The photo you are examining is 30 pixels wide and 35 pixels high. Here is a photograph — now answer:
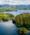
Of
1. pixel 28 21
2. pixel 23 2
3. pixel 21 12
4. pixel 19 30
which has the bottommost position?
pixel 19 30

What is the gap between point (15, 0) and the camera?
1.14 m

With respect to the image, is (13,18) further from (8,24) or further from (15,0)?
(15,0)

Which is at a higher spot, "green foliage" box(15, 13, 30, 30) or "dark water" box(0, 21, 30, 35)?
"green foliage" box(15, 13, 30, 30)

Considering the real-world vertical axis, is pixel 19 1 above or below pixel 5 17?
above

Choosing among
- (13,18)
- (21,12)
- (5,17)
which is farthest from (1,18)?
(21,12)

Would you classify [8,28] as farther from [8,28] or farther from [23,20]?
[23,20]

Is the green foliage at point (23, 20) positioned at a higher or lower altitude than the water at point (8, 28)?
higher

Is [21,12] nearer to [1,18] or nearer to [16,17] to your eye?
[16,17]

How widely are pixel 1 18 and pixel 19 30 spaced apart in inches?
11.1

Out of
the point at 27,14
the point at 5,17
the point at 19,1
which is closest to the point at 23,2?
the point at 19,1

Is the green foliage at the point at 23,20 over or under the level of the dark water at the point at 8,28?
over

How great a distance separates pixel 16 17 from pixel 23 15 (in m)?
0.10

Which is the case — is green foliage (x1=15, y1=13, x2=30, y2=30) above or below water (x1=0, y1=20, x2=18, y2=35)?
above

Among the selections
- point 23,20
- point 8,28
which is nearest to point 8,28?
point 8,28
